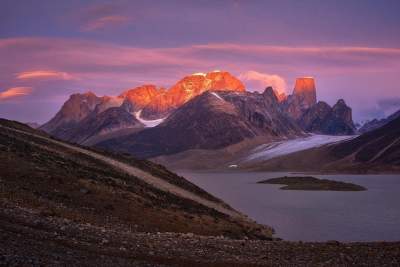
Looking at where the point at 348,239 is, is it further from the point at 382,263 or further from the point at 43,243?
the point at 43,243

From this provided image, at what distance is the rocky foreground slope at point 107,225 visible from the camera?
23711 mm

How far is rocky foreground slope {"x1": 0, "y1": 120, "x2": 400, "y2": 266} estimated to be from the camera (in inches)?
934

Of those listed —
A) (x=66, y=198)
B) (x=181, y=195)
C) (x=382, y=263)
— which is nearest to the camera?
(x=382, y=263)

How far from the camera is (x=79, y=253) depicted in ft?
73.8

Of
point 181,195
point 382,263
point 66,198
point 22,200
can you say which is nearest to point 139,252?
point 382,263

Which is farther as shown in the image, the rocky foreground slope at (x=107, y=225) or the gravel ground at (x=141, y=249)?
the rocky foreground slope at (x=107, y=225)

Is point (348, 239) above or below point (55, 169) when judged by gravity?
below

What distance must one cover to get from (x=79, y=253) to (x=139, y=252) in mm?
4035

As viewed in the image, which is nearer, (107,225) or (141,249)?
(141,249)

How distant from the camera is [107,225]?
3631 centimetres

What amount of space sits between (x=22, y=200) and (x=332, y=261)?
20176mm

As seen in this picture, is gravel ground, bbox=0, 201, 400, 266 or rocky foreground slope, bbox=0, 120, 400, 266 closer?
gravel ground, bbox=0, 201, 400, 266

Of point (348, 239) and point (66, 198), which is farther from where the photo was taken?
point (348, 239)

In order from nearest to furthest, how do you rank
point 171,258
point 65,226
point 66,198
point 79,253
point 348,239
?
point 79,253 < point 171,258 < point 65,226 < point 66,198 < point 348,239
